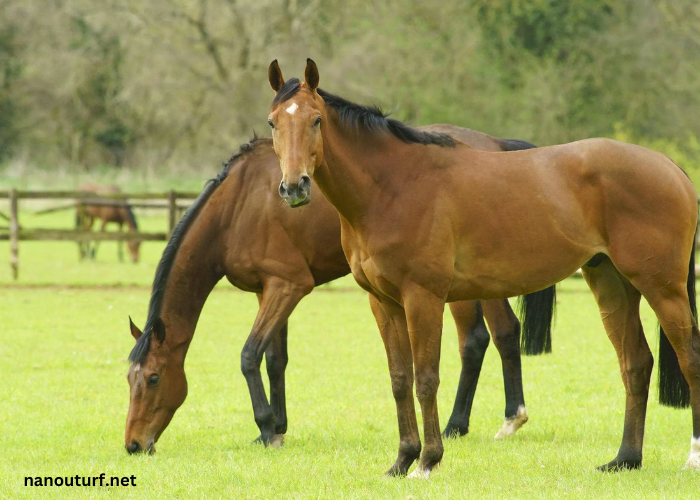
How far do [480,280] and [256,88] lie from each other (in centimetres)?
3382

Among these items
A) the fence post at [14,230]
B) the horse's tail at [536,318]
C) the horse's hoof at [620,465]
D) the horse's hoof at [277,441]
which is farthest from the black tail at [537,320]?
the fence post at [14,230]

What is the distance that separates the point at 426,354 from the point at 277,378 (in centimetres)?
194

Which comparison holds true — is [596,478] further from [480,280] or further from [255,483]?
[255,483]

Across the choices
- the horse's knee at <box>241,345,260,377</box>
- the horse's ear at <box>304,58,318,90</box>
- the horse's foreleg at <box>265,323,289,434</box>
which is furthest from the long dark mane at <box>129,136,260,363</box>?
the horse's ear at <box>304,58,318,90</box>

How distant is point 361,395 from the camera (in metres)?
7.82

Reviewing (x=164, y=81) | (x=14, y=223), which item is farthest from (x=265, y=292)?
(x=164, y=81)

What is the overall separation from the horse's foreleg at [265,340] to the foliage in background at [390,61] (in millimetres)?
25072

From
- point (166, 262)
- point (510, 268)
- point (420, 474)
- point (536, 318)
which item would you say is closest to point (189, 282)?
point (166, 262)

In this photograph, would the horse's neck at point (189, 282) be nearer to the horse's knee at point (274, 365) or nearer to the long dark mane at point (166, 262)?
the long dark mane at point (166, 262)

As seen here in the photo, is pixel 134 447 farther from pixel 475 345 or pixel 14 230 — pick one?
pixel 14 230

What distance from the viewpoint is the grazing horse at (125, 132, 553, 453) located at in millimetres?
6137

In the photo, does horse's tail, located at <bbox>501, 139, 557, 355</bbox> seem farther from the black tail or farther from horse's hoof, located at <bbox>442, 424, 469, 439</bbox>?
horse's hoof, located at <bbox>442, 424, 469, 439</bbox>

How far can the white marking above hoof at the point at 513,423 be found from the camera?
6.35m

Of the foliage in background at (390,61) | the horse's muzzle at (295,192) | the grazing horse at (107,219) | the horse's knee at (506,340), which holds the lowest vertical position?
the grazing horse at (107,219)
